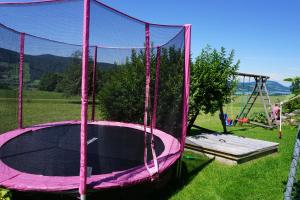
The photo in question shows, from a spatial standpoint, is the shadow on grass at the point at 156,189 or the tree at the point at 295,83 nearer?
the tree at the point at 295,83

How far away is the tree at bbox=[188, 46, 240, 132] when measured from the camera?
583 cm

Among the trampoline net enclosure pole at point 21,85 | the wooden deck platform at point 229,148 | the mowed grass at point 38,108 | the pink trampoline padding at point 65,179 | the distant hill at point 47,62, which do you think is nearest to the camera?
the pink trampoline padding at point 65,179

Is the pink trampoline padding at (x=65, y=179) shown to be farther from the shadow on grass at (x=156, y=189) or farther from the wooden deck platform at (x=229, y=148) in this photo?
the wooden deck platform at (x=229, y=148)

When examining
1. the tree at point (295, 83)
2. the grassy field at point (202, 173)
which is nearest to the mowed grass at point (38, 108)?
the grassy field at point (202, 173)

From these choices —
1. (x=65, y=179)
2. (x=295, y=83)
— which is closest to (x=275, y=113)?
(x=295, y=83)

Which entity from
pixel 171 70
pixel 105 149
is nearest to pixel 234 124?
pixel 171 70

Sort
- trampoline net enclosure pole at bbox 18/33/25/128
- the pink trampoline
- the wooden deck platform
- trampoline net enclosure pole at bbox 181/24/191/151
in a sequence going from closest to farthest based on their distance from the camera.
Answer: the pink trampoline → trampoline net enclosure pole at bbox 181/24/191/151 → trampoline net enclosure pole at bbox 18/33/25/128 → the wooden deck platform

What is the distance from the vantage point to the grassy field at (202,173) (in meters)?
3.42

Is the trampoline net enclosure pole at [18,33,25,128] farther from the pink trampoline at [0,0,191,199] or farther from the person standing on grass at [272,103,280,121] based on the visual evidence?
the person standing on grass at [272,103,280,121]

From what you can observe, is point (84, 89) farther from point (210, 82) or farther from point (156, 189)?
point (210, 82)

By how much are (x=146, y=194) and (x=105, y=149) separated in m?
0.75

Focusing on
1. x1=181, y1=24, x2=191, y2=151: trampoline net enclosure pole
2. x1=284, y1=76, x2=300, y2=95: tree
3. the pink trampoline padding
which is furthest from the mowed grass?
x1=284, y1=76, x2=300, y2=95: tree

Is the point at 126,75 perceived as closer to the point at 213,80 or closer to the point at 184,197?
the point at 184,197

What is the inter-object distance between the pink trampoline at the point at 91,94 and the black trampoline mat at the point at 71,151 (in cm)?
1
